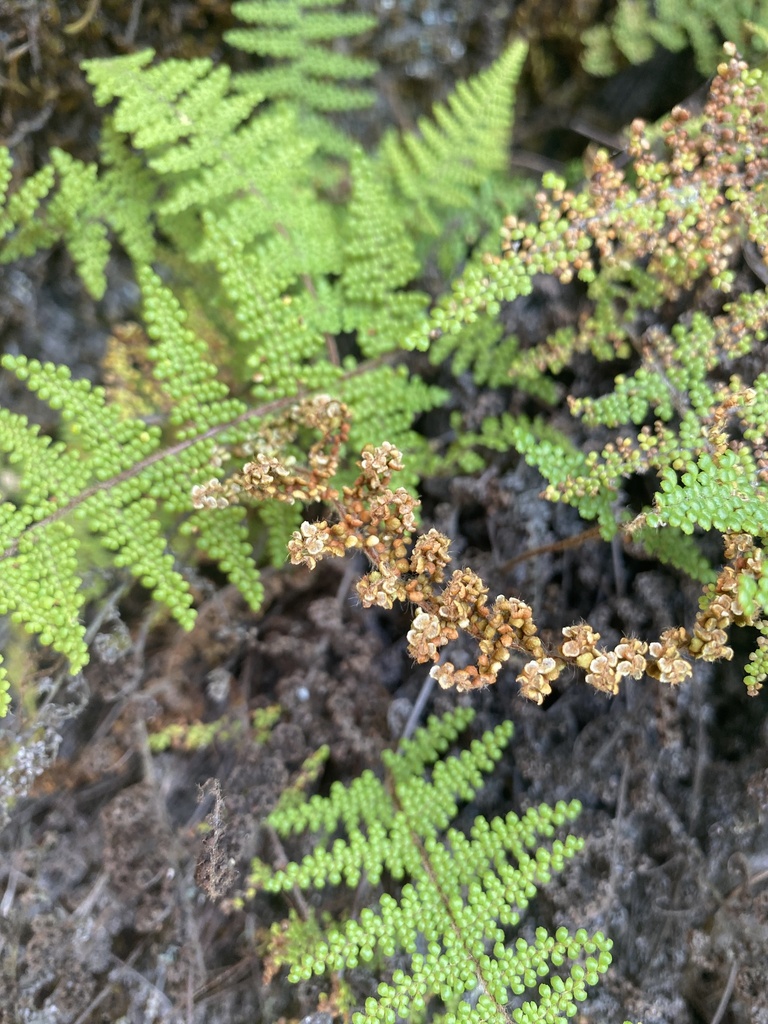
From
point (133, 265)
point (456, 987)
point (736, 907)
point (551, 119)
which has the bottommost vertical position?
point (456, 987)

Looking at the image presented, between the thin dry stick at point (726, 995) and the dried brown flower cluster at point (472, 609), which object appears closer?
the dried brown flower cluster at point (472, 609)

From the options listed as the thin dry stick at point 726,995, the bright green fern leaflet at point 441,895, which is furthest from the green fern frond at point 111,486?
the thin dry stick at point 726,995

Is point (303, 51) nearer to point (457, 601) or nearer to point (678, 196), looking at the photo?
point (678, 196)

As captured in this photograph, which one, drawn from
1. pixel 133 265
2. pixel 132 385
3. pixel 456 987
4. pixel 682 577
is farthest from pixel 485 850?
pixel 133 265

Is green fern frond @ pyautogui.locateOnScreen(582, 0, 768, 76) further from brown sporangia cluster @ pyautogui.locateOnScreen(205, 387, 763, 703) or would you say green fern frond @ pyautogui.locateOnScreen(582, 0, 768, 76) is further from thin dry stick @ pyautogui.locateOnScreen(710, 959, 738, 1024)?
thin dry stick @ pyautogui.locateOnScreen(710, 959, 738, 1024)

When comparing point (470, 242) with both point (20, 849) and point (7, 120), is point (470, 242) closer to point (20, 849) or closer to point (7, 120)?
point (7, 120)

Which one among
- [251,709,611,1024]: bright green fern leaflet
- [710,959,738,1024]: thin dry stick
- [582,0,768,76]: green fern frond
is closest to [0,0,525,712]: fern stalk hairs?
[582,0,768,76]: green fern frond

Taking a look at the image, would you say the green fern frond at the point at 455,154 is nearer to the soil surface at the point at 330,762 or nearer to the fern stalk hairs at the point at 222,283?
the fern stalk hairs at the point at 222,283
